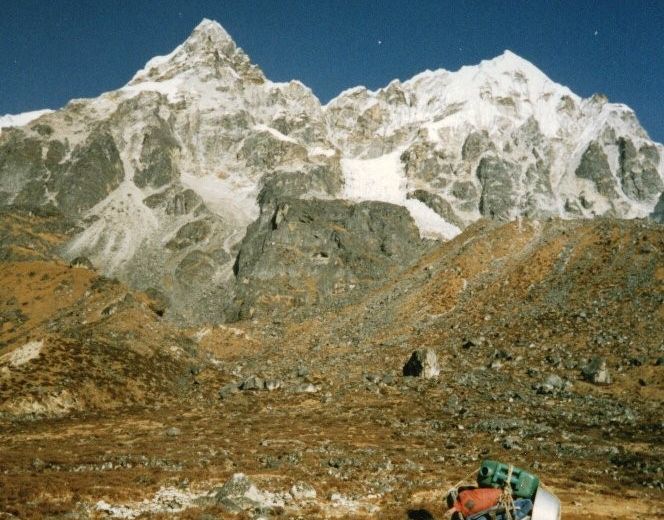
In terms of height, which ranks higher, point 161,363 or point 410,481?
point 161,363

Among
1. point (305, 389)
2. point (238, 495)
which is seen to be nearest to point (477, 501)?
point (238, 495)

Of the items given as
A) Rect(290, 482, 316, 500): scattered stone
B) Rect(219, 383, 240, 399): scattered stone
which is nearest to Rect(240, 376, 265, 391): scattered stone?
Rect(219, 383, 240, 399): scattered stone

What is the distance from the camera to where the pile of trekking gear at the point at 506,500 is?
14.5 m

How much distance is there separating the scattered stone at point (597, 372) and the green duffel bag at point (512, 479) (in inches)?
1248

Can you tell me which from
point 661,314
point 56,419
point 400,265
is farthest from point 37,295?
point 400,265

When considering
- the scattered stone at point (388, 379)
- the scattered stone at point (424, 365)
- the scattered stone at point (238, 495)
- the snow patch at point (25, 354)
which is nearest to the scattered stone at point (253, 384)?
the scattered stone at point (388, 379)

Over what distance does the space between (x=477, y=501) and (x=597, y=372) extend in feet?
108

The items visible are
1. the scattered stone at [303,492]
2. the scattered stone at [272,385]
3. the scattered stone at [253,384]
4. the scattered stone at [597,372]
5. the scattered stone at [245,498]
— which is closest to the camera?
the scattered stone at [245,498]

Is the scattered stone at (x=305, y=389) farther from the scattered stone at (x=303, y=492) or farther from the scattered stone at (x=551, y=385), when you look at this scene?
the scattered stone at (x=303, y=492)

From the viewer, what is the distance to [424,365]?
5131 centimetres

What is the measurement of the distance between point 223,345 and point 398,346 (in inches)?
1312

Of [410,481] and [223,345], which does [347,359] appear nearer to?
[223,345]

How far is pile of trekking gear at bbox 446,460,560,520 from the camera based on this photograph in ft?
47.4

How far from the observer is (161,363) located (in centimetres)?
6069
